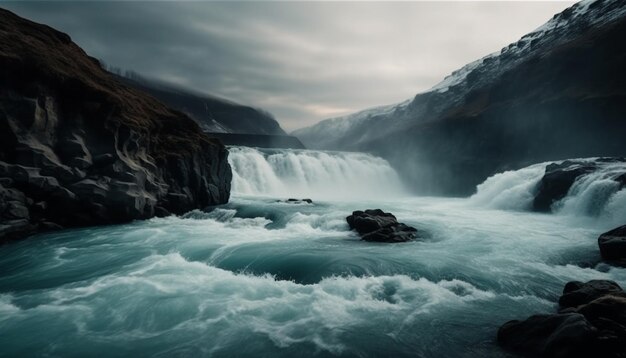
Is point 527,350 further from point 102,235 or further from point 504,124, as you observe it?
point 504,124

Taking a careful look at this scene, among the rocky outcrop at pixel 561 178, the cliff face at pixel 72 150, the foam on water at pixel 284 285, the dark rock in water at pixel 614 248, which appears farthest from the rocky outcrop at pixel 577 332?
the rocky outcrop at pixel 561 178

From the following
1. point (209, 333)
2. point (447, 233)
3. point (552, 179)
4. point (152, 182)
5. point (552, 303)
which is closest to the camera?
point (209, 333)

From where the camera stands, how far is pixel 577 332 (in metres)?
8.77

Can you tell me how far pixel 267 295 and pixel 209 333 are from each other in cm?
330

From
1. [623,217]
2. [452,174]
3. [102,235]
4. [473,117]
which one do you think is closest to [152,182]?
[102,235]

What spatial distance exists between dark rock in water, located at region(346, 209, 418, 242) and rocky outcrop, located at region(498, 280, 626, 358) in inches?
501

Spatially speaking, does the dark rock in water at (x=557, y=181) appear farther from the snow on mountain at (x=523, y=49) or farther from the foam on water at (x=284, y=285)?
the snow on mountain at (x=523, y=49)

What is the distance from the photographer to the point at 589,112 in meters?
55.7

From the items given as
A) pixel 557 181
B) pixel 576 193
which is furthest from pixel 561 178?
pixel 576 193

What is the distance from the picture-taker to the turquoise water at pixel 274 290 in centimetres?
1083

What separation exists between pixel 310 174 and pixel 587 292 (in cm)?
5098

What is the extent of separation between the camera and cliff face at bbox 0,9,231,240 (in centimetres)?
2245

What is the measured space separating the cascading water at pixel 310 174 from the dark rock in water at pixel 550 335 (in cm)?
4271

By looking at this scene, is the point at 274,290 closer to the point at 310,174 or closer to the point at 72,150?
the point at 72,150
